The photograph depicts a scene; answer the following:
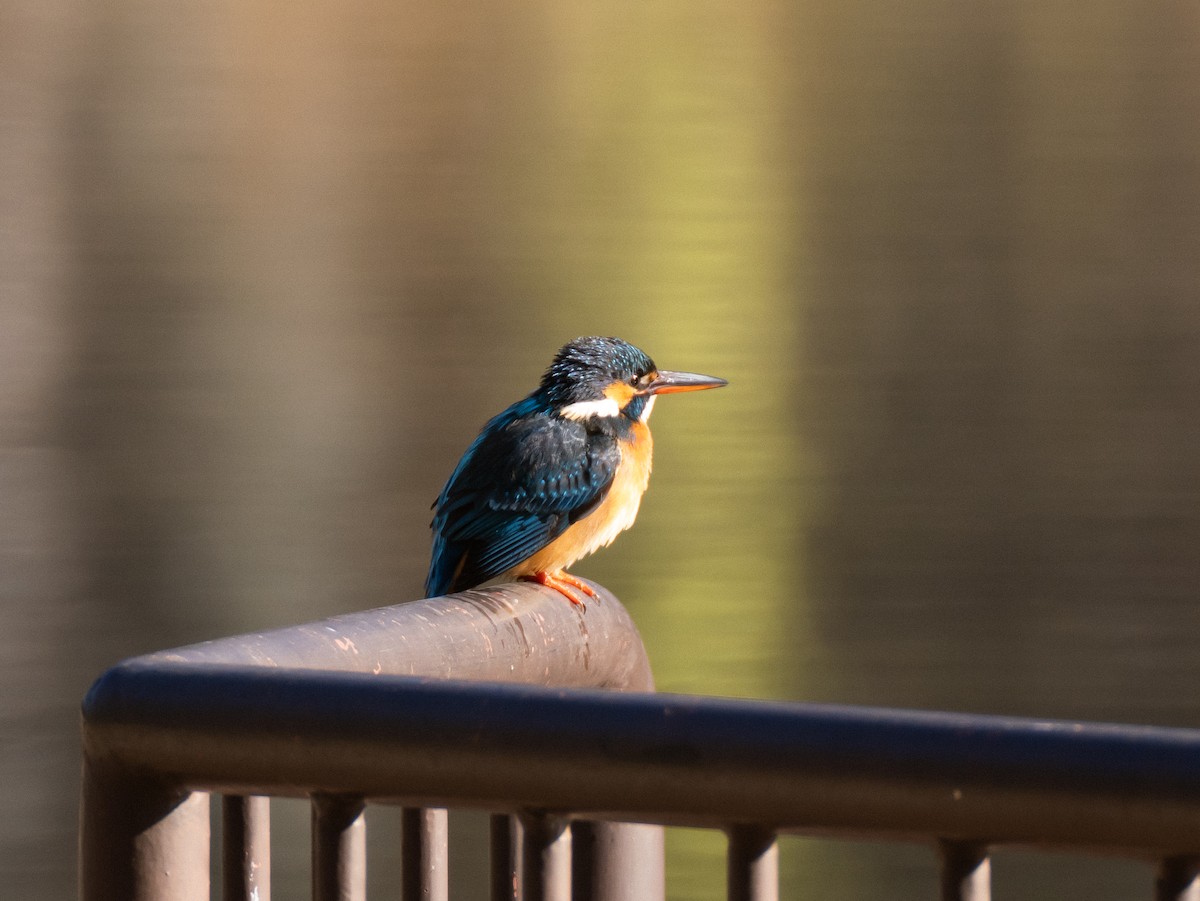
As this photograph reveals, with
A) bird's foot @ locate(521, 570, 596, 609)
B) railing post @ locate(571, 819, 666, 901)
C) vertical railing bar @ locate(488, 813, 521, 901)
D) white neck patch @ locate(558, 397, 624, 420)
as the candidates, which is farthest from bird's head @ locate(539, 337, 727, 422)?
vertical railing bar @ locate(488, 813, 521, 901)

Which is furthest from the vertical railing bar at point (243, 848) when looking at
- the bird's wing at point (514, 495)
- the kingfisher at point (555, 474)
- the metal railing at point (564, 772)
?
the bird's wing at point (514, 495)

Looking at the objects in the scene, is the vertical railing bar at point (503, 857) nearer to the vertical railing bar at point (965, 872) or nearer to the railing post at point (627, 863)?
the railing post at point (627, 863)

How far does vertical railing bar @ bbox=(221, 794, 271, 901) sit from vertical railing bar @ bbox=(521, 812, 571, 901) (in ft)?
0.44

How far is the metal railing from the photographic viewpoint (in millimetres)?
492

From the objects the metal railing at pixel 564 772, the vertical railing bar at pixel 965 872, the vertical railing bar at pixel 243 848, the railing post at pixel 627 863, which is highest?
the metal railing at pixel 564 772

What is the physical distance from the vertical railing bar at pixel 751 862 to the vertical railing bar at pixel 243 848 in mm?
229

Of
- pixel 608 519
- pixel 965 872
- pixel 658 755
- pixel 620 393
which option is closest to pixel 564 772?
pixel 658 755

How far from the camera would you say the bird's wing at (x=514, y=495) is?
5.75 ft

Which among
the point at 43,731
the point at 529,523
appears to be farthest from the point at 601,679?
the point at 43,731

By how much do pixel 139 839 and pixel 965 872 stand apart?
35 centimetres

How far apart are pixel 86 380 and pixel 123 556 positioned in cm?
35

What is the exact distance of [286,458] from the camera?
2.63 m

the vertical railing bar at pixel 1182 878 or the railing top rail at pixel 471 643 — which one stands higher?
the railing top rail at pixel 471 643

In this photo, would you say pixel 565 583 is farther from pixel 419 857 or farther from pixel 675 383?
pixel 419 857
